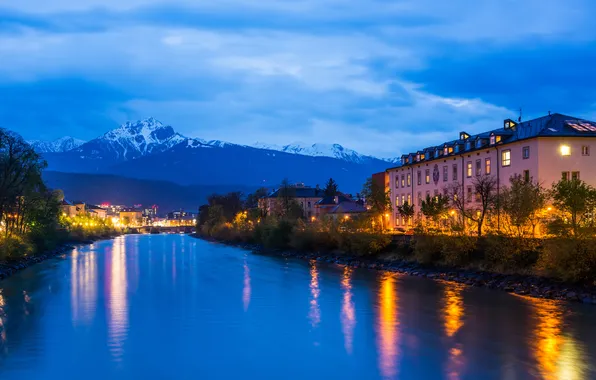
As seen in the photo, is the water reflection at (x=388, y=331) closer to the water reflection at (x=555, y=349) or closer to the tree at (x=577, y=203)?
the water reflection at (x=555, y=349)

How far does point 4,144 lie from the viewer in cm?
5081

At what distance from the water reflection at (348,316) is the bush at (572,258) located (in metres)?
11.0

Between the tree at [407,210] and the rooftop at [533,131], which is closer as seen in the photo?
the rooftop at [533,131]

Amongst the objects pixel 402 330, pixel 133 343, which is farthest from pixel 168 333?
pixel 402 330

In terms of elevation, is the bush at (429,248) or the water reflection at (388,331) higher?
the bush at (429,248)

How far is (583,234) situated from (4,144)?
46393mm

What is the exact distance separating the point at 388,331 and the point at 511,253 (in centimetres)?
1578

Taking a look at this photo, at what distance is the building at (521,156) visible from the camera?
142 ft

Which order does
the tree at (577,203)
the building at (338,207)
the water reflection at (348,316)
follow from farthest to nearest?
the building at (338,207), the tree at (577,203), the water reflection at (348,316)

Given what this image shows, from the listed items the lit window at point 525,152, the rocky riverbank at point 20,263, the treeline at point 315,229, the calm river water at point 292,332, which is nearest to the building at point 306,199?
the treeline at point 315,229

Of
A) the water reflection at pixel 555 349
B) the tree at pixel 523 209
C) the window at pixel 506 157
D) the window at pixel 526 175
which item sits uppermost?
the window at pixel 506 157

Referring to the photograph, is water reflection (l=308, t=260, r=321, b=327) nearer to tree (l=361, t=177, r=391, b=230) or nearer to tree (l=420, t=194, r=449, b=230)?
tree (l=420, t=194, r=449, b=230)

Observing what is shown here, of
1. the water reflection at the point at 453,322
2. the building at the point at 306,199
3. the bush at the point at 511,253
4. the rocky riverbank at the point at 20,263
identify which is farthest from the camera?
the building at the point at 306,199

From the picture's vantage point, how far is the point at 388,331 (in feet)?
77.6
